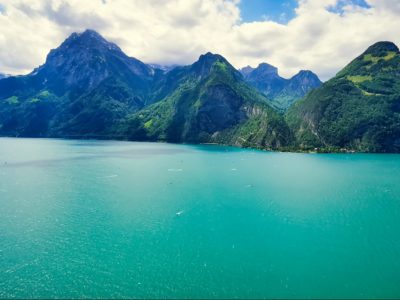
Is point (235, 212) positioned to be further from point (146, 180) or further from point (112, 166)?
point (112, 166)

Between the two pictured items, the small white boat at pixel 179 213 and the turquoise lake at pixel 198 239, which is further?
the small white boat at pixel 179 213

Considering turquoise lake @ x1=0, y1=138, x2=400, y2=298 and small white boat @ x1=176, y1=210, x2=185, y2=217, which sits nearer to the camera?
turquoise lake @ x1=0, y1=138, x2=400, y2=298

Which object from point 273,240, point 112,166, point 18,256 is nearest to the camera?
point 18,256

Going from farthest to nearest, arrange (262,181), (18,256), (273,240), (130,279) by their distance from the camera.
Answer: (262,181) < (273,240) < (18,256) < (130,279)

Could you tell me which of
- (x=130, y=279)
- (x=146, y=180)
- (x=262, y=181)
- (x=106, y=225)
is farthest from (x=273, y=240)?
(x=146, y=180)

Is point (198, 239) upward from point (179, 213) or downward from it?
downward

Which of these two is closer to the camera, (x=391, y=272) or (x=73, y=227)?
(x=391, y=272)

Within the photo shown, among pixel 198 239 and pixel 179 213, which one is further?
pixel 179 213

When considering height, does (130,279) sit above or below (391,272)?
below
